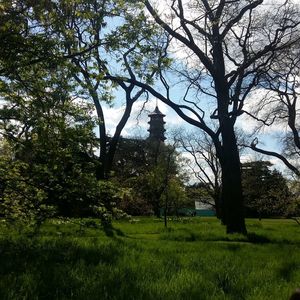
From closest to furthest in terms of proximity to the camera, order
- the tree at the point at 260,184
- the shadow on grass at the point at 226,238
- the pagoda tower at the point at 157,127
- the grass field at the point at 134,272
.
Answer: the grass field at the point at 134,272 → the shadow on grass at the point at 226,238 → the tree at the point at 260,184 → the pagoda tower at the point at 157,127

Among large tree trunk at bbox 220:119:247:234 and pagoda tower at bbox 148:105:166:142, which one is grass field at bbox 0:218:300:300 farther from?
pagoda tower at bbox 148:105:166:142

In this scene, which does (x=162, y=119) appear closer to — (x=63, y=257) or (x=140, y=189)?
(x=140, y=189)

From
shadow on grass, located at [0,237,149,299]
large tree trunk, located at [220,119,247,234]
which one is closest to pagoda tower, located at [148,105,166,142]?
large tree trunk, located at [220,119,247,234]

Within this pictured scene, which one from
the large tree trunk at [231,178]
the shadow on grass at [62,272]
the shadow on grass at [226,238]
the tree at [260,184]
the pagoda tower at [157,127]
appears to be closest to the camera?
the shadow on grass at [62,272]

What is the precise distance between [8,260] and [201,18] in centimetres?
1593

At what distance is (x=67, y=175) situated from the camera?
9.35 metres

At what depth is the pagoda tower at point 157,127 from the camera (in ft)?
235

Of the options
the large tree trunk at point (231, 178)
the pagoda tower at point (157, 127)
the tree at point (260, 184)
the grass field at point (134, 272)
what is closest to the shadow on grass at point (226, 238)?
the large tree trunk at point (231, 178)

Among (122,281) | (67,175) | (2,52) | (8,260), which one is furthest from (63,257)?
(2,52)

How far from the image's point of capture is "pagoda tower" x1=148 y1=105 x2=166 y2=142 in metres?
71.8

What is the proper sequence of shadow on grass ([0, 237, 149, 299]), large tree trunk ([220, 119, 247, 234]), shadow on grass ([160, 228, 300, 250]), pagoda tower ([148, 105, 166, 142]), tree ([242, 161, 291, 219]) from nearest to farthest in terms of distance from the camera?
1. shadow on grass ([0, 237, 149, 299])
2. shadow on grass ([160, 228, 300, 250])
3. large tree trunk ([220, 119, 247, 234])
4. tree ([242, 161, 291, 219])
5. pagoda tower ([148, 105, 166, 142])

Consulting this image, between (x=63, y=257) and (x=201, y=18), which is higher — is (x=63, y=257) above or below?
below

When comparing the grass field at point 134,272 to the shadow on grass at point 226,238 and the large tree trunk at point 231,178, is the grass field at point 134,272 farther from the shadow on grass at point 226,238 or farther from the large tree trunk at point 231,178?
the large tree trunk at point 231,178

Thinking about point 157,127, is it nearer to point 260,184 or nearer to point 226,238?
point 260,184
